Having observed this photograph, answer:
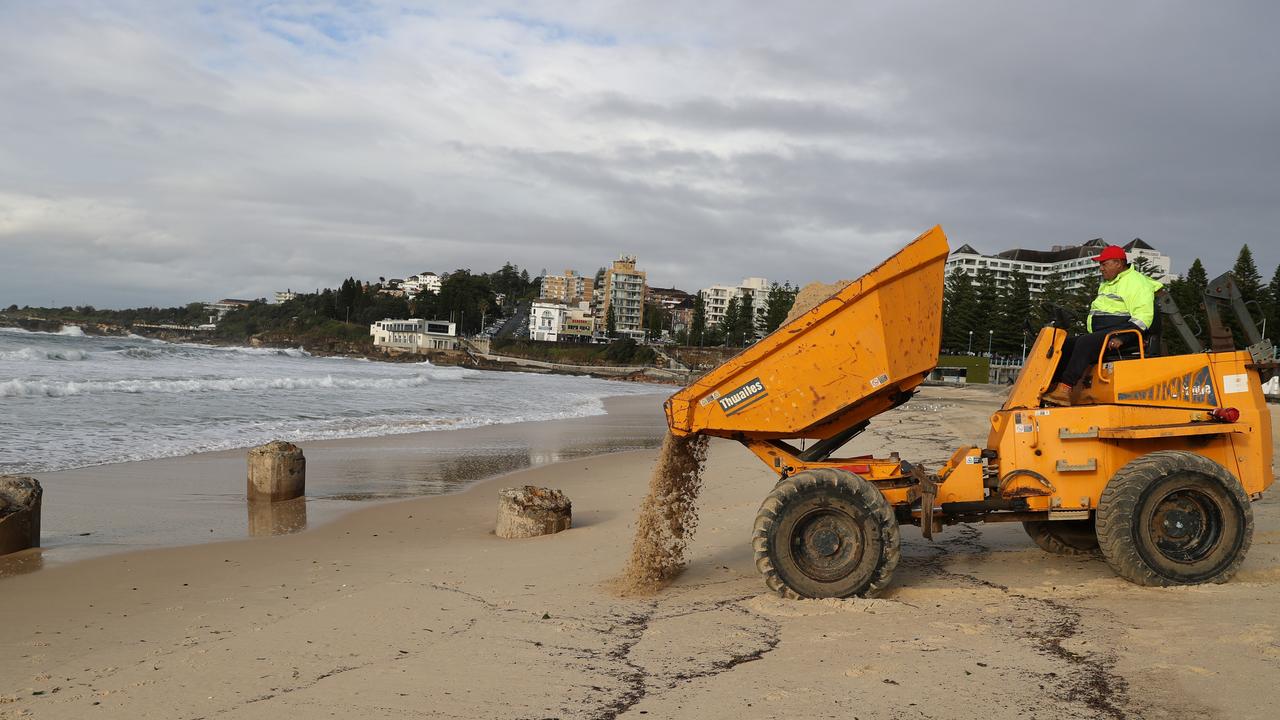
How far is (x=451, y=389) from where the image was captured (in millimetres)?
37438

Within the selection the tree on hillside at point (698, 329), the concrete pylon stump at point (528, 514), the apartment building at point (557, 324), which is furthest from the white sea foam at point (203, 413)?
the apartment building at point (557, 324)

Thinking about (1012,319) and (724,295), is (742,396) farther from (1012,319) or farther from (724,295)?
(724,295)

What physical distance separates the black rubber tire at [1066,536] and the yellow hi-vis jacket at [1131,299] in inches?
64.0

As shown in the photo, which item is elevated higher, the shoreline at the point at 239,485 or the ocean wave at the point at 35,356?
the ocean wave at the point at 35,356

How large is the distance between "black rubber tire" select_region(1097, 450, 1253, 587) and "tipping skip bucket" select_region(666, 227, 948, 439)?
4.97 ft

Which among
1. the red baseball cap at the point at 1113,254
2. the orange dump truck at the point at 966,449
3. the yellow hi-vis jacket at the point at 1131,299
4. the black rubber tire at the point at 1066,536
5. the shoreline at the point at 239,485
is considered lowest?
the shoreline at the point at 239,485

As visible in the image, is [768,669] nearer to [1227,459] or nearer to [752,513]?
[1227,459]

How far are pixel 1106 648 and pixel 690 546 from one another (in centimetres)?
373

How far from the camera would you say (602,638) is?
16.6ft

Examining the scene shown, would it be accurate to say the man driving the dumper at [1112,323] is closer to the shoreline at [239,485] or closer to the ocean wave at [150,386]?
the shoreline at [239,485]

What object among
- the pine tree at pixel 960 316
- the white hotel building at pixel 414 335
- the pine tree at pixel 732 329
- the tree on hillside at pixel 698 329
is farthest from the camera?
the tree on hillside at pixel 698 329

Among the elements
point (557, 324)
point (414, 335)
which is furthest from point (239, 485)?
point (557, 324)

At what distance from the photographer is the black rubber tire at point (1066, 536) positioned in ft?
22.9

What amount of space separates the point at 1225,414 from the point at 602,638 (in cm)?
433
